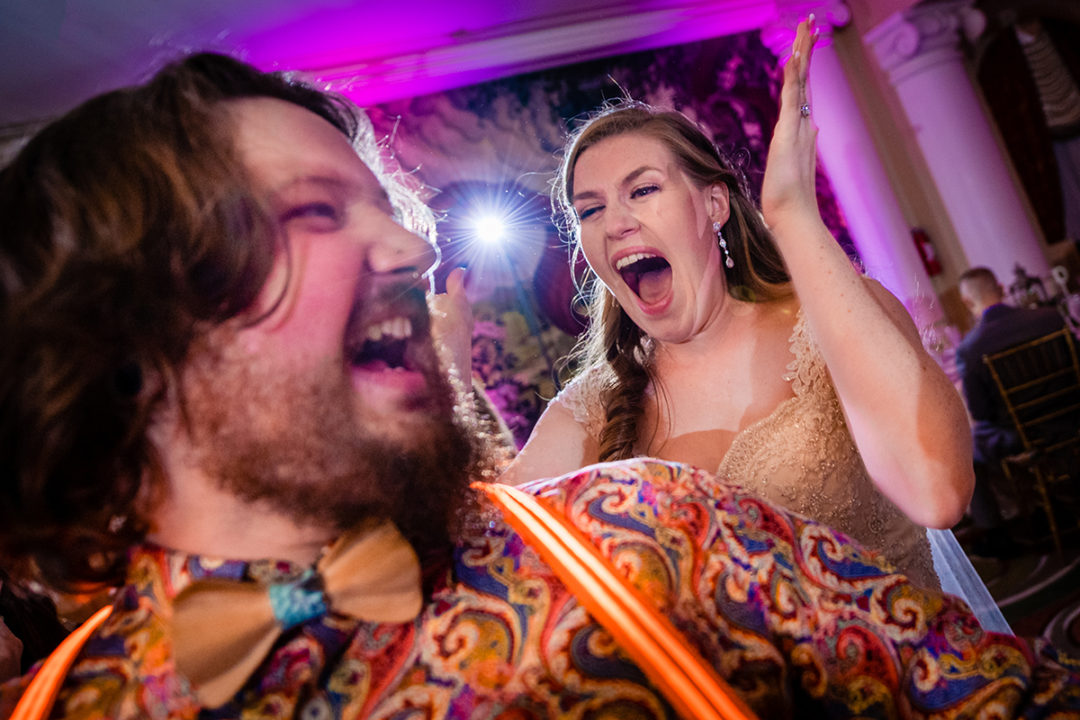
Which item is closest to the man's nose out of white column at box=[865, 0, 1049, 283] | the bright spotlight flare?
the bright spotlight flare

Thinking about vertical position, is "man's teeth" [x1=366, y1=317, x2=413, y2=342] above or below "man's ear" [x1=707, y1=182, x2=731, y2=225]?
below

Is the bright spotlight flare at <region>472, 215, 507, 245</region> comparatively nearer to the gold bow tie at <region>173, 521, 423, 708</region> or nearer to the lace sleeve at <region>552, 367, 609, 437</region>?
the lace sleeve at <region>552, 367, 609, 437</region>

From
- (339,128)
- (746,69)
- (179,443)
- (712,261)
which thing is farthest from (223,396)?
(746,69)

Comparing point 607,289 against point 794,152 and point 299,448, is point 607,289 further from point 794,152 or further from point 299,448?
point 299,448

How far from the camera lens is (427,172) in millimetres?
1331

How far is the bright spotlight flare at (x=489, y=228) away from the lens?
40.6 inches

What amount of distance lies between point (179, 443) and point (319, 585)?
17 centimetres

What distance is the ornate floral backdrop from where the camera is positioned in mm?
1072

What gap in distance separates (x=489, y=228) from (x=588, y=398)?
400 millimetres

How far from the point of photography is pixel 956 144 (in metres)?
4.13

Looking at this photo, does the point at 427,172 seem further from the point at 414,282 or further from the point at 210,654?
the point at 210,654

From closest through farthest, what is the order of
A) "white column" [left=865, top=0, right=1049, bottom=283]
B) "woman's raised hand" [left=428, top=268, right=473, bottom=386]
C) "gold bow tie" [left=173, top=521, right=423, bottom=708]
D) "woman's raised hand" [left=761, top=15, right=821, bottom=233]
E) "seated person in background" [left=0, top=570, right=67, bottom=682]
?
"gold bow tie" [left=173, top=521, right=423, bottom=708] < "woman's raised hand" [left=761, top=15, right=821, bottom=233] < "seated person in background" [left=0, top=570, right=67, bottom=682] < "woman's raised hand" [left=428, top=268, right=473, bottom=386] < "white column" [left=865, top=0, right=1049, bottom=283]

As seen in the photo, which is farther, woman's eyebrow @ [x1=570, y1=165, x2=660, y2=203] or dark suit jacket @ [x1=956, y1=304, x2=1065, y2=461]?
dark suit jacket @ [x1=956, y1=304, x2=1065, y2=461]

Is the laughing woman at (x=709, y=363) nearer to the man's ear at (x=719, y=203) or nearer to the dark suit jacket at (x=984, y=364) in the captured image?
the man's ear at (x=719, y=203)
